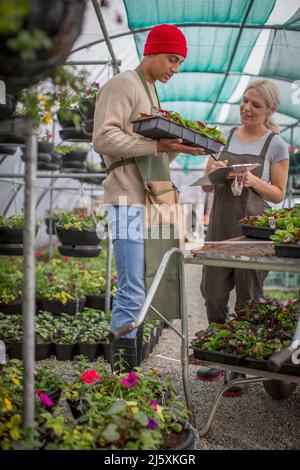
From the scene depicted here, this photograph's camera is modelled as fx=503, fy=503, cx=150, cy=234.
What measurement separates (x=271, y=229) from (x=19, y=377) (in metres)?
1.30

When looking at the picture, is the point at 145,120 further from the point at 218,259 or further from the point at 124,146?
the point at 218,259

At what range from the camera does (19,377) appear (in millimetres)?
2037

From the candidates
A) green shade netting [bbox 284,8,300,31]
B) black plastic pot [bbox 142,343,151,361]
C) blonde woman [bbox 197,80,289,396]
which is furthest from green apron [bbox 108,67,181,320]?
green shade netting [bbox 284,8,300,31]

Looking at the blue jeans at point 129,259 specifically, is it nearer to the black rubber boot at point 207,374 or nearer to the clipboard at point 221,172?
the clipboard at point 221,172

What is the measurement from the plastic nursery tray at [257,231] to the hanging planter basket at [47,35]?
147 centimetres

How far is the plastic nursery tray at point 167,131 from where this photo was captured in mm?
2094

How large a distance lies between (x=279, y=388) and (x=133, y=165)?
4.34 feet

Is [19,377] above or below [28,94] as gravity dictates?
below

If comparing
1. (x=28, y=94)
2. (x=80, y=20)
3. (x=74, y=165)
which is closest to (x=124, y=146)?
(x=28, y=94)

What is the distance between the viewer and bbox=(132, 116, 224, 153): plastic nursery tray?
2.09m

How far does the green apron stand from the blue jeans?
30 millimetres

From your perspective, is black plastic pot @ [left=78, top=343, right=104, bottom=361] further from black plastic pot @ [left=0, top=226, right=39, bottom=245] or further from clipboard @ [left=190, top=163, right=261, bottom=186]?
clipboard @ [left=190, top=163, right=261, bottom=186]

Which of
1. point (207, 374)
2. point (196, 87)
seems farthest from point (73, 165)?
point (207, 374)

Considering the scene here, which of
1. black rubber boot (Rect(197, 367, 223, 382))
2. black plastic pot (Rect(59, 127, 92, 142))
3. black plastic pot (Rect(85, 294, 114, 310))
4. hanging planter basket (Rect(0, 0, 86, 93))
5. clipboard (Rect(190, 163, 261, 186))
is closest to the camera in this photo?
hanging planter basket (Rect(0, 0, 86, 93))
